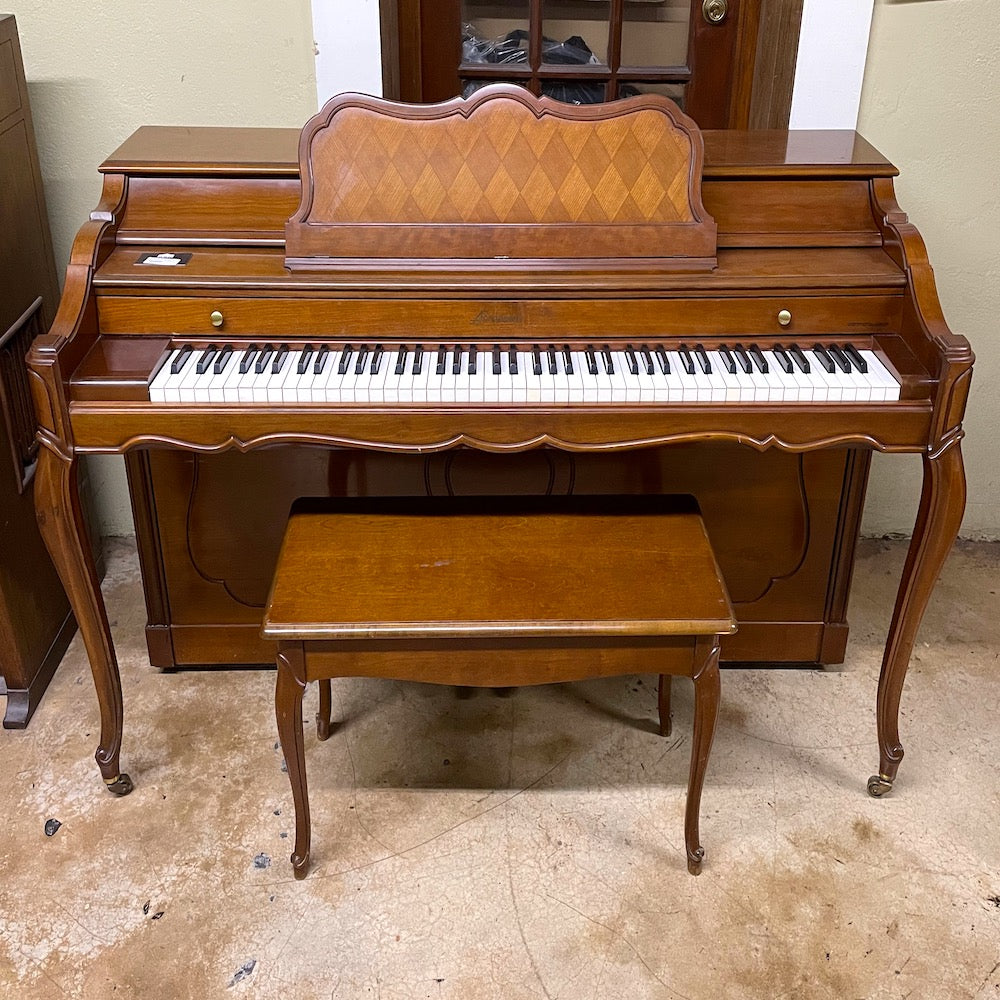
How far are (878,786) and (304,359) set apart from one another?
55.5 inches

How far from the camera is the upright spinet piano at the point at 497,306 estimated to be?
1933 mm

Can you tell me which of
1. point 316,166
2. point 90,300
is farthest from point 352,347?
point 90,300

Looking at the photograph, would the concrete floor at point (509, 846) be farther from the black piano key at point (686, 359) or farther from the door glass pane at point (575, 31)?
the door glass pane at point (575, 31)

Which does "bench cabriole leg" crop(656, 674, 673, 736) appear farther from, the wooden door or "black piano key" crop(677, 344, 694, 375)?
the wooden door

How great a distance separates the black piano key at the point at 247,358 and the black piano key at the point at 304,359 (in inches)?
3.3

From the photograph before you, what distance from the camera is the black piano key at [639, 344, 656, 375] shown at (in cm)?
199

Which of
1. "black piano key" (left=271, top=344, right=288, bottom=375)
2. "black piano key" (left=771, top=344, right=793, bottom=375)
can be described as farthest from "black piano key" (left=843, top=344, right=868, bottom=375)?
"black piano key" (left=271, top=344, right=288, bottom=375)

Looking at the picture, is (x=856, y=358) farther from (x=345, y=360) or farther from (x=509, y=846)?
(x=509, y=846)

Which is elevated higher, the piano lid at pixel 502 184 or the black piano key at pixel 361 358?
the piano lid at pixel 502 184

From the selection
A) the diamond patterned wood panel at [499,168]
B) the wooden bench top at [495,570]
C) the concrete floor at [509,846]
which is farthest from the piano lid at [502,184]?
the concrete floor at [509,846]

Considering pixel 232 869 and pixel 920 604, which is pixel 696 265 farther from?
pixel 232 869

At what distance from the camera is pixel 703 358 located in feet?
6.66

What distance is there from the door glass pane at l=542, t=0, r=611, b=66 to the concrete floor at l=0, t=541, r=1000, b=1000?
1.55 metres

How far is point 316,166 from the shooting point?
203cm
